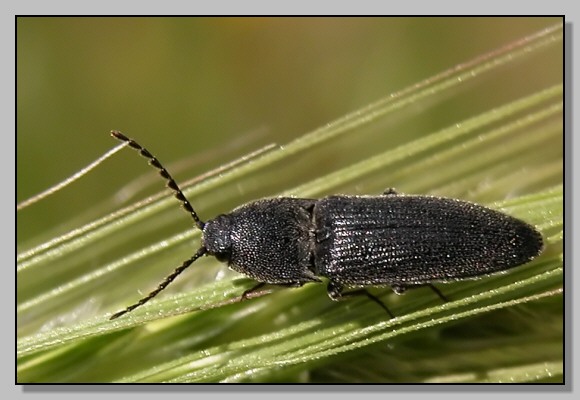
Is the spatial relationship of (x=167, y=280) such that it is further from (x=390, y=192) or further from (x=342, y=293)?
(x=390, y=192)

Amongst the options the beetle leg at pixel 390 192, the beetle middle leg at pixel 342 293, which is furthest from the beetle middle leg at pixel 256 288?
the beetle leg at pixel 390 192

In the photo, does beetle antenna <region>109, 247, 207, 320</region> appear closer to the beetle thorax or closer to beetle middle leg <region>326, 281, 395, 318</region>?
the beetle thorax

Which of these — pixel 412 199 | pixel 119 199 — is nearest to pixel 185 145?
pixel 119 199

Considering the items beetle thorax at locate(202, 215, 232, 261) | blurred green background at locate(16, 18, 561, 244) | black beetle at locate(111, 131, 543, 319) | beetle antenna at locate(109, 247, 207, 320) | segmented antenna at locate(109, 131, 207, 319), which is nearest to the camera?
beetle antenna at locate(109, 247, 207, 320)

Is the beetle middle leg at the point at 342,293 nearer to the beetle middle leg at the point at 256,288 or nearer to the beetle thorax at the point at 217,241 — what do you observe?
the beetle middle leg at the point at 256,288

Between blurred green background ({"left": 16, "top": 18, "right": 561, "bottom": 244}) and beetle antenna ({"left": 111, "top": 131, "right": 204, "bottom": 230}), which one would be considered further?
blurred green background ({"left": 16, "top": 18, "right": 561, "bottom": 244})

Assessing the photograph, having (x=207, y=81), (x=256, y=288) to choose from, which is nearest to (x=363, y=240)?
(x=256, y=288)

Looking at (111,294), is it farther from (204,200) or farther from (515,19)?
(515,19)

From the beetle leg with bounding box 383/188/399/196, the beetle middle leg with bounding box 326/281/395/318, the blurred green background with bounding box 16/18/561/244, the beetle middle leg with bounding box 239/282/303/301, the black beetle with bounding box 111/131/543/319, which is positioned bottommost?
the beetle middle leg with bounding box 326/281/395/318

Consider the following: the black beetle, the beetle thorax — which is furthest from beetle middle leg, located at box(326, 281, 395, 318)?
the beetle thorax
